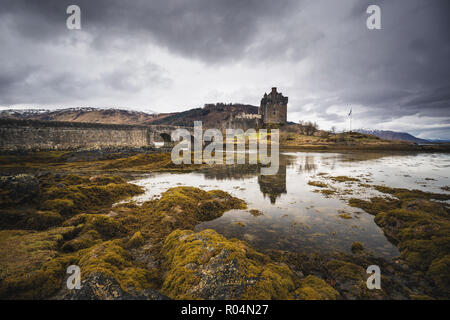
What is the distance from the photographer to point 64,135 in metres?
34.5

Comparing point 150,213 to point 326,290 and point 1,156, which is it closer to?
point 326,290

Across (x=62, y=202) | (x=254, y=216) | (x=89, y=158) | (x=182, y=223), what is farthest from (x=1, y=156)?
(x=254, y=216)

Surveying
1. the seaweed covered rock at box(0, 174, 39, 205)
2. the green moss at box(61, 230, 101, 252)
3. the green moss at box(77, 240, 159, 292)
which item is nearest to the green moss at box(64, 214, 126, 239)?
the green moss at box(61, 230, 101, 252)

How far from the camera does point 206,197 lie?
11492mm

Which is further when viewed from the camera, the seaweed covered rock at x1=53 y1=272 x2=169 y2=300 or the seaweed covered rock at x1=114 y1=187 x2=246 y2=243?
the seaweed covered rock at x1=114 y1=187 x2=246 y2=243

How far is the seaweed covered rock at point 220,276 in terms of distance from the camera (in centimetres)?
358

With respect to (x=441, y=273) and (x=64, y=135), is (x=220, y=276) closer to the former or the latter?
(x=441, y=273)

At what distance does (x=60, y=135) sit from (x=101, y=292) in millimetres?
43222

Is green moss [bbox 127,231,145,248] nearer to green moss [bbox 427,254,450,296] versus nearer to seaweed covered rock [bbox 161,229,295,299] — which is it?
seaweed covered rock [bbox 161,229,295,299]

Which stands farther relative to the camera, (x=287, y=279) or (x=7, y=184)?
(x=7, y=184)

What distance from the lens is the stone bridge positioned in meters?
28.2

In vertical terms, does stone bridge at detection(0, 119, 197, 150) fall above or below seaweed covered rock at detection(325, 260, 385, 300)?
above

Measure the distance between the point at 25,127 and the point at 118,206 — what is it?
34763 millimetres

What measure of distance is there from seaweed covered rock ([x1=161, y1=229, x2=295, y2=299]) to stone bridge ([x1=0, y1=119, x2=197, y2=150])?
4045 centimetres
